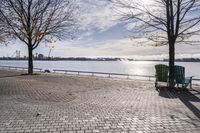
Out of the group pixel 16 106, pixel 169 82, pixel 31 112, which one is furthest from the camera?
pixel 169 82

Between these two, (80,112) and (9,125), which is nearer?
(9,125)

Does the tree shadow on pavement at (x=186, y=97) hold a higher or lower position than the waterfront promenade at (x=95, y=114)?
lower

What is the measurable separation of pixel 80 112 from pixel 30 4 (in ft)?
61.6

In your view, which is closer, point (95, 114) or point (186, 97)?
point (95, 114)

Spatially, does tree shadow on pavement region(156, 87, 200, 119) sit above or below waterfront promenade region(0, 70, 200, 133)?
below

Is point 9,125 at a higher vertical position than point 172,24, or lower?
lower

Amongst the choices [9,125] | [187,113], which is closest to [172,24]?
[187,113]

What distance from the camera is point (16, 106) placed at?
877 centimetres

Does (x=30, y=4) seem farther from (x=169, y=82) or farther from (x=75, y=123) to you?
(x=75, y=123)

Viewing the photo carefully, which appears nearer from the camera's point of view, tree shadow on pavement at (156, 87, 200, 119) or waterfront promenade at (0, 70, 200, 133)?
waterfront promenade at (0, 70, 200, 133)

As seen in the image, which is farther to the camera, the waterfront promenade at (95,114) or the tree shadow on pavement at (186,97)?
the tree shadow on pavement at (186,97)

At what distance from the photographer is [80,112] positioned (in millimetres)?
8117

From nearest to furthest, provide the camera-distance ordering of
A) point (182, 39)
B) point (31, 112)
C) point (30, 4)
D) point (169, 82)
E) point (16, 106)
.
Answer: point (31, 112)
point (16, 106)
point (169, 82)
point (182, 39)
point (30, 4)

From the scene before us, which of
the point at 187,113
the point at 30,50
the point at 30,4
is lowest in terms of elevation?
the point at 187,113
